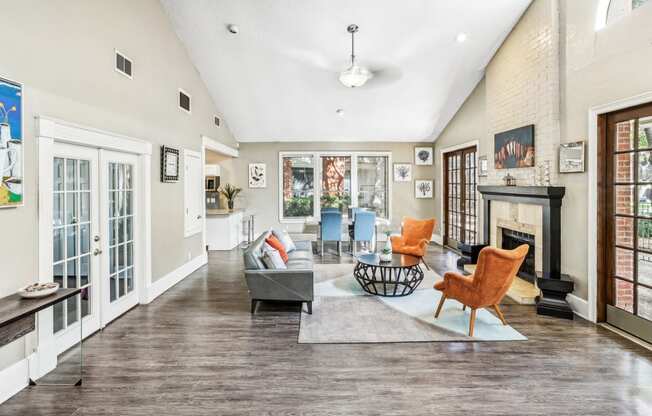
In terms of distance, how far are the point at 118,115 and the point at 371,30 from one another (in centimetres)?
380

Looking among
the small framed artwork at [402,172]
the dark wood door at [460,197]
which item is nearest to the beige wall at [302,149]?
the small framed artwork at [402,172]

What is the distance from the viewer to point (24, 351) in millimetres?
2770

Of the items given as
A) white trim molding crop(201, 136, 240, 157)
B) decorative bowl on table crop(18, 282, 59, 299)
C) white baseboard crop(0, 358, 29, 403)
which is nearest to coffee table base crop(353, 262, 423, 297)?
decorative bowl on table crop(18, 282, 59, 299)

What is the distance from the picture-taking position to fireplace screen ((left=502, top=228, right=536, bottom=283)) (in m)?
5.26

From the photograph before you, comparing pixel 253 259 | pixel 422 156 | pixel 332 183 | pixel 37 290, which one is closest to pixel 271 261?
pixel 253 259

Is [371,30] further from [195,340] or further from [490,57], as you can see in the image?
[195,340]

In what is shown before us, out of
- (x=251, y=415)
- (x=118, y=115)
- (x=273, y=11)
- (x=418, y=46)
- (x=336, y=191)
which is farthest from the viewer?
(x=336, y=191)

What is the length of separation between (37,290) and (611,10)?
6.02m

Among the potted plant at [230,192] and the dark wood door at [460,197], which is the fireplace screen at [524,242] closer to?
the dark wood door at [460,197]

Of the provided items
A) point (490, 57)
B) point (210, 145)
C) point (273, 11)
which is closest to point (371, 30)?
point (273, 11)

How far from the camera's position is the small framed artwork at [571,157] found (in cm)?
405

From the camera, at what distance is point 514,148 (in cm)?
534

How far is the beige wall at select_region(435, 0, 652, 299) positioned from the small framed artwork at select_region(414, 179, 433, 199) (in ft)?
12.3

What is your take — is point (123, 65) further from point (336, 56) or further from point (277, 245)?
point (336, 56)
